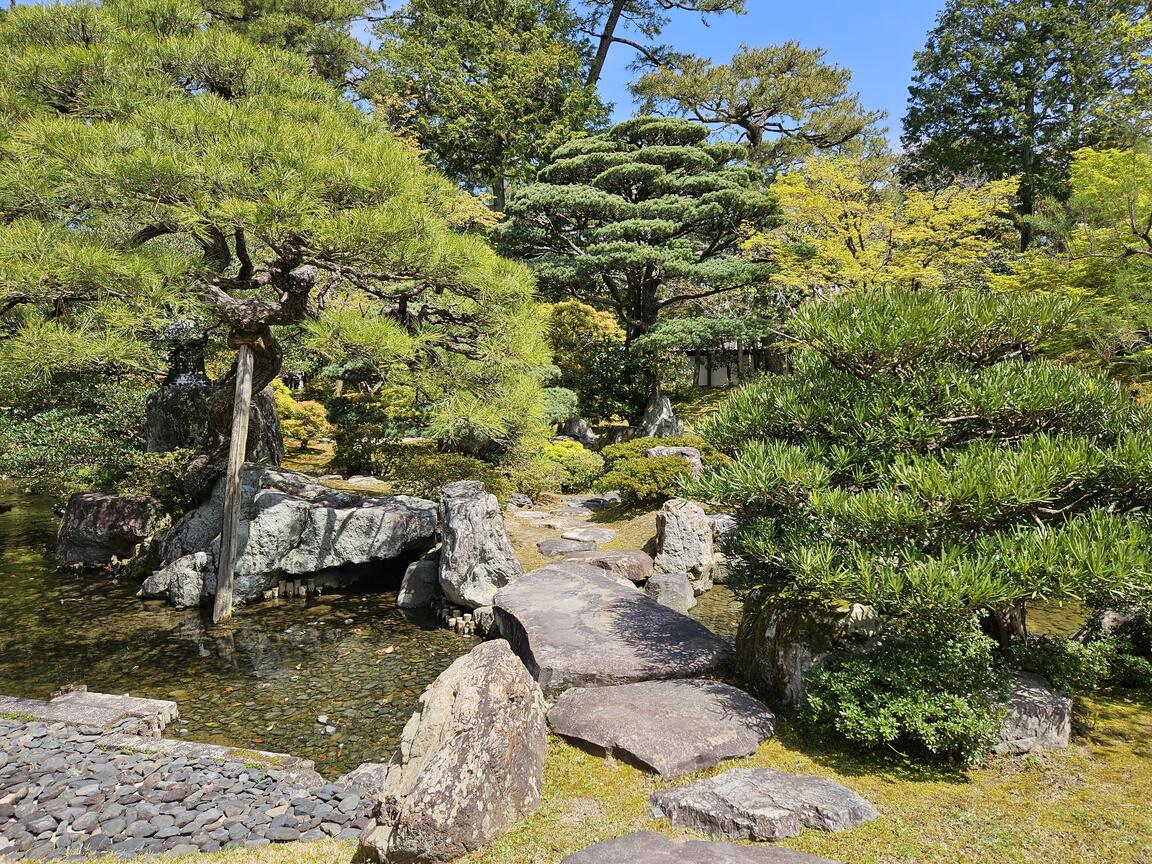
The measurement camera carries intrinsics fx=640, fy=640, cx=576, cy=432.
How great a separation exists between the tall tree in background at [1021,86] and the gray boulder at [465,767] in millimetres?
25724

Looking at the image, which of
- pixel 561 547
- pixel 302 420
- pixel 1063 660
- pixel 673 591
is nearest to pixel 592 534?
pixel 561 547

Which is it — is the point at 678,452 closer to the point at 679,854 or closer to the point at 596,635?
the point at 596,635

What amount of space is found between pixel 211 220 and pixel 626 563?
672cm

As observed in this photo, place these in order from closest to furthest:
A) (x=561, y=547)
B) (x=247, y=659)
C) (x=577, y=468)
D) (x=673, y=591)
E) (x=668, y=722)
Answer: (x=668, y=722)
(x=247, y=659)
(x=673, y=591)
(x=561, y=547)
(x=577, y=468)

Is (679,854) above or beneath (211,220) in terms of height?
beneath

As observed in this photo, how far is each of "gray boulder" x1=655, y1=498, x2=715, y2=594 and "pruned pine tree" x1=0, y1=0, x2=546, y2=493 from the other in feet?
9.43

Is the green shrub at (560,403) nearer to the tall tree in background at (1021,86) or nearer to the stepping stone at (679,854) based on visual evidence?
the stepping stone at (679,854)

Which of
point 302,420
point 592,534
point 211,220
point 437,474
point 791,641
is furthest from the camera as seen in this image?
point 302,420

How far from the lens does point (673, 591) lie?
27.9 ft

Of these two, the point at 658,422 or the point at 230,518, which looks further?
the point at 658,422

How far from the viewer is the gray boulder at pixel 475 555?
8.21 meters

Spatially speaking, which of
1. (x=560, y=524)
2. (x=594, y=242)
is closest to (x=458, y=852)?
(x=560, y=524)

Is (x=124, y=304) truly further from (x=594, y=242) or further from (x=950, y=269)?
(x=950, y=269)

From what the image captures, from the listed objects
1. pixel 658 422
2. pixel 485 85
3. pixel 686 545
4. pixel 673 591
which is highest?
pixel 485 85
